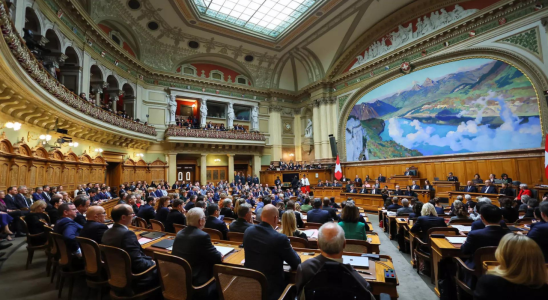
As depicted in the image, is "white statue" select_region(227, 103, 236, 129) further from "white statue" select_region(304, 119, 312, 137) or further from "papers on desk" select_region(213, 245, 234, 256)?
"papers on desk" select_region(213, 245, 234, 256)

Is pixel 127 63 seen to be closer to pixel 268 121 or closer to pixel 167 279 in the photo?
pixel 268 121

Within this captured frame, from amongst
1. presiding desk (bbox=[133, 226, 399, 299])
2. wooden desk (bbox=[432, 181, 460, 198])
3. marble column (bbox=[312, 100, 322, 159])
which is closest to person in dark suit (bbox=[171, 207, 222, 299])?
presiding desk (bbox=[133, 226, 399, 299])

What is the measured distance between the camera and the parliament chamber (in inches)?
95.9

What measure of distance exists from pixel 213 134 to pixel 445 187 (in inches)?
518

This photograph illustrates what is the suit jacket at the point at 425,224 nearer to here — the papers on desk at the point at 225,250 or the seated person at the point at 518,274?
the seated person at the point at 518,274

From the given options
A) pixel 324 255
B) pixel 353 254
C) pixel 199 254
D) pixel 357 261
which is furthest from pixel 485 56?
pixel 199 254

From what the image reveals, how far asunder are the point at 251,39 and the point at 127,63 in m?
7.81

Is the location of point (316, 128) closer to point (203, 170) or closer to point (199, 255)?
point (203, 170)

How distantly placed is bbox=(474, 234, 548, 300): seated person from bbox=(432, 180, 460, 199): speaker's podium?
1005 centimetres

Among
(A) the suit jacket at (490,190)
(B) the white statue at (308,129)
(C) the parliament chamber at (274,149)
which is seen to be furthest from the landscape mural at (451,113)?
(B) the white statue at (308,129)

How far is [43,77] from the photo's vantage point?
7223 millimetres

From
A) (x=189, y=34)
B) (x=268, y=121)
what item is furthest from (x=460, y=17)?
(x=189, y=34)

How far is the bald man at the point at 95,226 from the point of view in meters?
2.95

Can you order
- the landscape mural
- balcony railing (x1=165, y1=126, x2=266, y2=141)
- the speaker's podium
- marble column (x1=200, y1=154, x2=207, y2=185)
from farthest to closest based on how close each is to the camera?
marble column (x1=200, y1=154, x2=207, y2=185)
balcony railing (x1=165, y1=126, x2=266, y2=141)
the speaker's podium
the landscape mural
